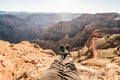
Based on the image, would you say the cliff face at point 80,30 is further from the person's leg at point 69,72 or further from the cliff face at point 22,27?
the person's leg at point 69,72

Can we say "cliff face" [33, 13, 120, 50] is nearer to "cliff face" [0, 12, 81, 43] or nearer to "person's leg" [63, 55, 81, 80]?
"cliff face" [0, 12, 81, 43]

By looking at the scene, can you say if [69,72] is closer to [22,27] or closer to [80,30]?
[80,30]

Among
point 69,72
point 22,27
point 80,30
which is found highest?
point 69,72

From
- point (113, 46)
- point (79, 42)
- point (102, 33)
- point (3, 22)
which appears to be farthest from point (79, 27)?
point (3, 22)

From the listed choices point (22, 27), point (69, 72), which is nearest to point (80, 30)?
point (22, 27)

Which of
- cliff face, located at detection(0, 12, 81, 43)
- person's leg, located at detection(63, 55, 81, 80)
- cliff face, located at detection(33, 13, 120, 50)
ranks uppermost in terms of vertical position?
person's leg, located at detection(63, 55, 81, 80)

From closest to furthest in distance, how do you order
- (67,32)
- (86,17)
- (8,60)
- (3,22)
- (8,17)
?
(8,60), (67,32), (86,17), (3,22), (8,17)

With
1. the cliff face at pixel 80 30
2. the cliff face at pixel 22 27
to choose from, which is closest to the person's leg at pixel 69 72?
the cliff face at pixel 80 30

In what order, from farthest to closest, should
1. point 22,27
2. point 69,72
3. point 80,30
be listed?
point 22,27 < point 80,30 < point 69,72

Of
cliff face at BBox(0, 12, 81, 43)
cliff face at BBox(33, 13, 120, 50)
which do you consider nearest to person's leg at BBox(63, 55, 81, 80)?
cliff face at BBox(33, 13, 120, 50)

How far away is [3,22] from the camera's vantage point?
107m

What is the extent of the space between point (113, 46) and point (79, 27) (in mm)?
36851

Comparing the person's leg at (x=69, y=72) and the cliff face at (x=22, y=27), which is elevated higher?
the person's leg at (x=69, y=72)

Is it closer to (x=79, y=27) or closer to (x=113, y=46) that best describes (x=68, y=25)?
(x=79, y=27)
